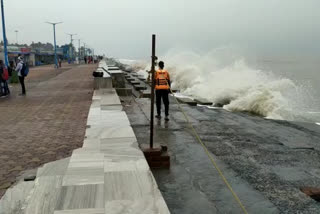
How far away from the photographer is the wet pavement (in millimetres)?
3915

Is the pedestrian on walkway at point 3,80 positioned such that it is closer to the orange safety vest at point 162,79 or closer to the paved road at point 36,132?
the paved road at point 36,132

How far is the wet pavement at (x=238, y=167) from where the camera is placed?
392cm

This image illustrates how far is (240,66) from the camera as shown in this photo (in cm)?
2348

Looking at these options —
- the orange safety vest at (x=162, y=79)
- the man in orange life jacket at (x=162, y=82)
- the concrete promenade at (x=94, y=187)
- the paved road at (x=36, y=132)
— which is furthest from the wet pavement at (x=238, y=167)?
the paved road at (x=36, y=132)

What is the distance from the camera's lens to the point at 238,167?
5.15 m

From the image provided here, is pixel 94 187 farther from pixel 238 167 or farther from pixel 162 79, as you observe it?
pixel 162 79

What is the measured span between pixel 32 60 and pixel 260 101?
51569 millimetres

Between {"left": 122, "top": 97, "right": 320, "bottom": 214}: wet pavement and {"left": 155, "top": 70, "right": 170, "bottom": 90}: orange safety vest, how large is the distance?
0.97 meters

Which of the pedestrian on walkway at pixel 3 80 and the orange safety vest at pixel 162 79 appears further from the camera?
the pedestrian on walkway at pixel 3 80

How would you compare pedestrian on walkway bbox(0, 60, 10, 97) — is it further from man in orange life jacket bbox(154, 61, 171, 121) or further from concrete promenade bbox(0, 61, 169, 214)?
concrete promenade bbox(0, 61, 169, 214)

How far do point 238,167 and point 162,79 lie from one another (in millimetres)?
4218

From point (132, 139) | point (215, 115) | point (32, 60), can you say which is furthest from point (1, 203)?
point (32, 60)

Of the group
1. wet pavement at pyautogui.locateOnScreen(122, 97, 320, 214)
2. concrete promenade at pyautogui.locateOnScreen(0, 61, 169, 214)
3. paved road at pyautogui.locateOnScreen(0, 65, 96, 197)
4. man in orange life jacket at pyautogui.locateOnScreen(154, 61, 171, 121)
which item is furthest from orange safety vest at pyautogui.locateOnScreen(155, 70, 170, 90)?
concrete promenade at pyautogui.locateOnScreen(0, 61, 169, 214)

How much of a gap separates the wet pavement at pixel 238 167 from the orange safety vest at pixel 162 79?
38.2 inches
